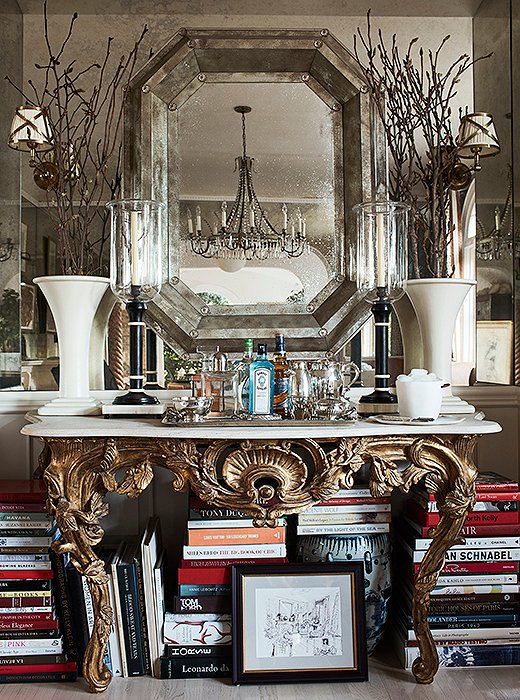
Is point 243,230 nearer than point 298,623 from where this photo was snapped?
No

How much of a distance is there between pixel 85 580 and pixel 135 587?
159mm

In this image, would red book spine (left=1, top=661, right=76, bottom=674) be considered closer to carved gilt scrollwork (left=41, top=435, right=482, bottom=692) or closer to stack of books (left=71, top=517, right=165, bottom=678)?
stack of books (left=71, top=517, right=165, bottom=678)

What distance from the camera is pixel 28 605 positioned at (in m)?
2.14

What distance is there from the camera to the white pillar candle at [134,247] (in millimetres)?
2234

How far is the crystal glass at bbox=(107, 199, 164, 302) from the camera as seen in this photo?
2.25m

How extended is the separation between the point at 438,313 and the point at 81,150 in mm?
1389

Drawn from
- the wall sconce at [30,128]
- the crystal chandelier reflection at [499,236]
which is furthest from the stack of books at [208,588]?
the wall sconce at [30,128]

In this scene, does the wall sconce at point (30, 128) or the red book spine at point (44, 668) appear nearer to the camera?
the red book spine at point (44, 668)

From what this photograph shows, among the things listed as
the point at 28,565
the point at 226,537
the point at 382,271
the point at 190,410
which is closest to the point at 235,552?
the point at 226,537

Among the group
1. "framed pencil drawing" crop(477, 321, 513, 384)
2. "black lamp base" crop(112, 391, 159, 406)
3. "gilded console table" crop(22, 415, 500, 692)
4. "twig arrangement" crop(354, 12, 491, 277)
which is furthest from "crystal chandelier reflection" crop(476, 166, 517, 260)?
"black lamp base" crop(112, 391, 159, 406)

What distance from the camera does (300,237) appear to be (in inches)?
100

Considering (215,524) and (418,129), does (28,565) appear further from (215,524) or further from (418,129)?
(418,129)

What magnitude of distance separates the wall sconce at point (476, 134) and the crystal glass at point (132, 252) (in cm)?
116

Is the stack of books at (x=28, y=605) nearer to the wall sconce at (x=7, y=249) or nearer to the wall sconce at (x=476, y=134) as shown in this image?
the wall sconce at (x=7, y=249)
